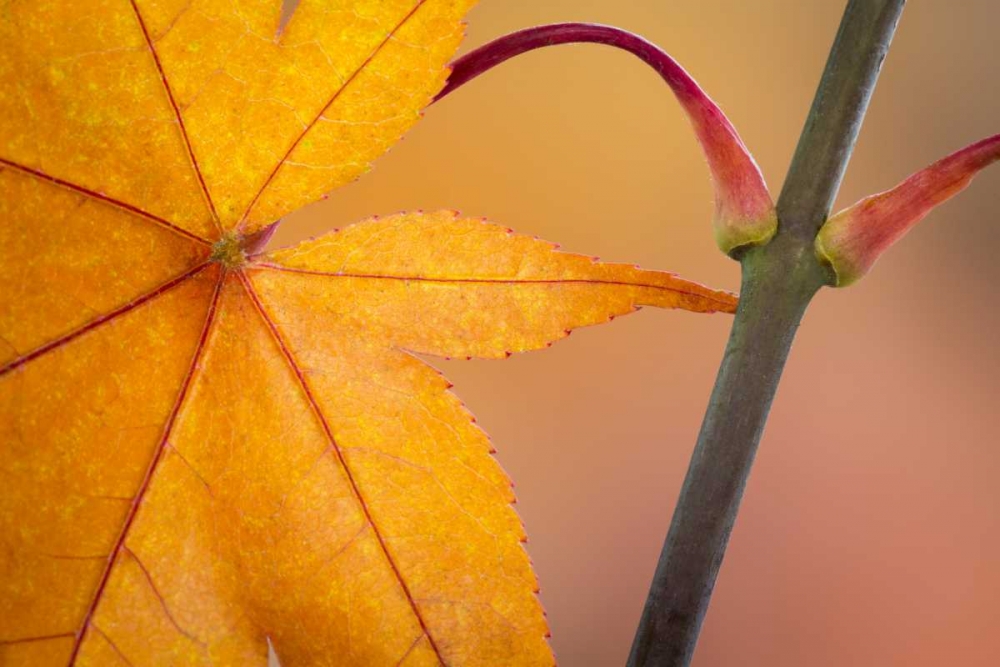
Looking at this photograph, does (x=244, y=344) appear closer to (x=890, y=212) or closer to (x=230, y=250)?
(x=230, y=250)

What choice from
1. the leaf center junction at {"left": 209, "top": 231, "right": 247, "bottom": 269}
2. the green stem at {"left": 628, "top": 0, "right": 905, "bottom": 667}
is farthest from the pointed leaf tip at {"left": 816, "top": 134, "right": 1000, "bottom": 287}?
the leaf center junction at {"left": 209, "top": 231, "right": 247, "bottom": 269}

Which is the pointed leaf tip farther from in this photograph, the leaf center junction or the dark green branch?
the leaf center junction

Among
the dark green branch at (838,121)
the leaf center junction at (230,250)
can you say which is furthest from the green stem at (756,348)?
the leaf center junction at (230,250)

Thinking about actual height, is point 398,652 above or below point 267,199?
below

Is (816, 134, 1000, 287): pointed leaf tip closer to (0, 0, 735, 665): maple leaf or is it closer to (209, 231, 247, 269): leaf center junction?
(0, 0, 735, 665): maple leaf

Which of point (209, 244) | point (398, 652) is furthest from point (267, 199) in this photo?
point (398, 652)

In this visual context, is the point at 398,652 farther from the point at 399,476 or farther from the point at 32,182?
the point at 32,182

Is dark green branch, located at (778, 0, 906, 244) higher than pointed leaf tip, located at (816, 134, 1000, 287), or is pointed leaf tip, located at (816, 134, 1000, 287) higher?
dark green branch, located at (778, 0, 906, 244)
